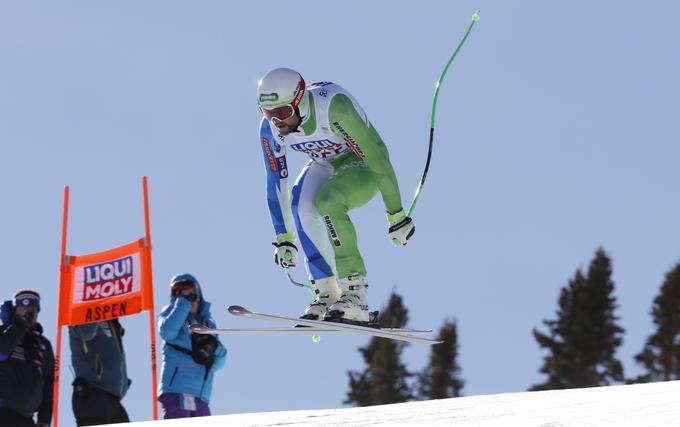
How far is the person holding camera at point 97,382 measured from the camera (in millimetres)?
12445

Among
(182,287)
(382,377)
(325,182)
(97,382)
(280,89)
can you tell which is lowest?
(97,382)

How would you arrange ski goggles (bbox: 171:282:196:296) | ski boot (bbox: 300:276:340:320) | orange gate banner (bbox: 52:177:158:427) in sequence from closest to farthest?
ski boot (bbox: 300:276:340:320) < ski goggles (bbox: 171:282:196:296) < orange gate banner (bbox: 52:177:158:427)

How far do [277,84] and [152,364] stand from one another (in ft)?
12.5

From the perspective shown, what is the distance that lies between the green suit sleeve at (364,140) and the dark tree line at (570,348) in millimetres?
20793

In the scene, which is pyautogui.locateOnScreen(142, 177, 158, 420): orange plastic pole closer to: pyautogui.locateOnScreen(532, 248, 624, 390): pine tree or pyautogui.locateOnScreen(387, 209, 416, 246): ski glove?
pyautogui.locateOnScreen(387, 209, 416, 246): ski glove

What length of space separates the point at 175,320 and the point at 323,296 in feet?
3.91

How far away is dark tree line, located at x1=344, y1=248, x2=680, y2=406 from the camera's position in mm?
33219

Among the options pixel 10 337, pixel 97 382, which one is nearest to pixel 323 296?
pixel 97 382

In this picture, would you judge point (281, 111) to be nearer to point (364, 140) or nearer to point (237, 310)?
point (364, 140)

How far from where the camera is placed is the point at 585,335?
34906 mm

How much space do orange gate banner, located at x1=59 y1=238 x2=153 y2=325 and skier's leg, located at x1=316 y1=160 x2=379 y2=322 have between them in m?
3.10

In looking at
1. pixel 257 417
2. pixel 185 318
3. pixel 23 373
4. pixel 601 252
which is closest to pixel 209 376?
pixel 185 318

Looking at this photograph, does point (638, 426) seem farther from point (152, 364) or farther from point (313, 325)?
point (152, 364)

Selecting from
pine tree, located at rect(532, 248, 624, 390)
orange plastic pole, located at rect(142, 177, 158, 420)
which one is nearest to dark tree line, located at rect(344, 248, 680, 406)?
pine tree, located at rect(532, 248, 624, 390)
